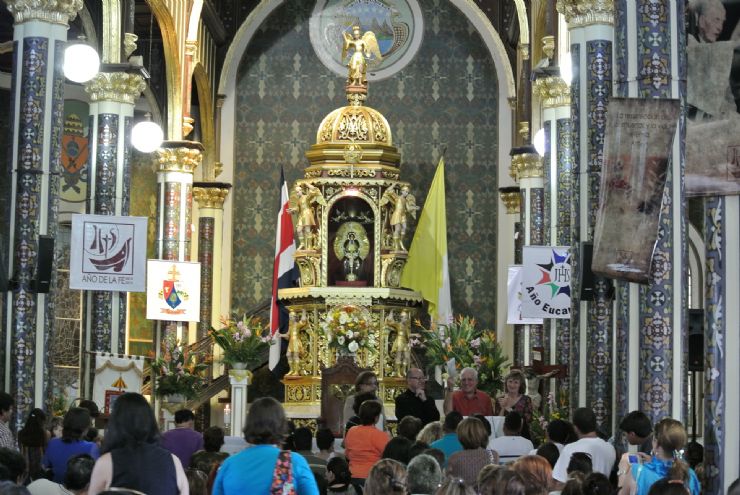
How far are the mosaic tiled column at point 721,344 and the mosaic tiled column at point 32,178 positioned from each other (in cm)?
851

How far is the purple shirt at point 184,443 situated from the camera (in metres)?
11.2

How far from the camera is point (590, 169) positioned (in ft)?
53.7

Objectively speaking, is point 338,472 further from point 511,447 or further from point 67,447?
point 67,447

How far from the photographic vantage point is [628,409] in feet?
37.7

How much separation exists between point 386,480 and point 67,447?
3.92m

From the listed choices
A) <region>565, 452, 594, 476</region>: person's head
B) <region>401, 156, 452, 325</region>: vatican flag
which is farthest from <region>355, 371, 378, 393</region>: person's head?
<region>401, 156, 452, 325</region>: vatican flag

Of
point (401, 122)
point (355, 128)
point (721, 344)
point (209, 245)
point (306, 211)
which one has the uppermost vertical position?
point (401, 122)

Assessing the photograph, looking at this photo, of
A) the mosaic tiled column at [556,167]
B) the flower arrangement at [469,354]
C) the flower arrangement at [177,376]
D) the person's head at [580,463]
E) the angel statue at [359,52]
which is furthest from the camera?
the angel statue at [359,52]

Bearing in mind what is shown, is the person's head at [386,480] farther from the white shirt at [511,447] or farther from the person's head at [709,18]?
the person's head at [709,18]

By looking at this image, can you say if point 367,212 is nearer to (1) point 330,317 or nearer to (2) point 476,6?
(1) point 330,317

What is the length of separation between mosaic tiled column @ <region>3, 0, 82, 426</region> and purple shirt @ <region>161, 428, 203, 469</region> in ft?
18.9

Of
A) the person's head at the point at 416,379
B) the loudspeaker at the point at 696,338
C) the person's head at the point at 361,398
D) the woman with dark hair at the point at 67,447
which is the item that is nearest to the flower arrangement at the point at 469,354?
the person's head at the point at 416,379

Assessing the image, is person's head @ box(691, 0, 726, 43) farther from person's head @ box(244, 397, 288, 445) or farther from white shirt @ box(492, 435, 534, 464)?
person's head @ box(244, 397, 288, 445)

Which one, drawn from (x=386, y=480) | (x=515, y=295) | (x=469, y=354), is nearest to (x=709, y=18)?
(x=386, y=480)
